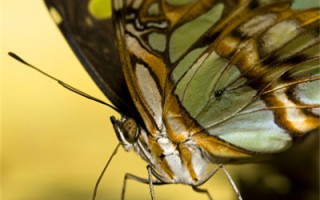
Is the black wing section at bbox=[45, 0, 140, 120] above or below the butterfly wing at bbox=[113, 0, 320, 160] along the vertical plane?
above

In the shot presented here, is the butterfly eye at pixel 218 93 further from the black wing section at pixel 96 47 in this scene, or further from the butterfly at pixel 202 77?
the black wing section at pixel 96 47

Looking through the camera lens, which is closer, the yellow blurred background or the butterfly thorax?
the butterfly thorax

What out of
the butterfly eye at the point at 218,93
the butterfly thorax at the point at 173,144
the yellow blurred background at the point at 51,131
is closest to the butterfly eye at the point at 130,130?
the butterfly thorax at the point at 173,144

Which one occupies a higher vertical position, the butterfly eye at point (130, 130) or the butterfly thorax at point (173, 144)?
the butterfly eye at point (130, 130)

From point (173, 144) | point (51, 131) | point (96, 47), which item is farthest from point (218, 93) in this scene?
point (51, 131)

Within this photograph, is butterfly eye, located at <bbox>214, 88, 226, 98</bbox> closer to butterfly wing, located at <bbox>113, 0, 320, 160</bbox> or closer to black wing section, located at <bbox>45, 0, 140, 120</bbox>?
butterfly wing, located at <bbox>113, 0, 320, 160</bbox>

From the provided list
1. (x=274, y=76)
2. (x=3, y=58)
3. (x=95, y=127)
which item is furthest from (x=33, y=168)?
(x=274, y=76)

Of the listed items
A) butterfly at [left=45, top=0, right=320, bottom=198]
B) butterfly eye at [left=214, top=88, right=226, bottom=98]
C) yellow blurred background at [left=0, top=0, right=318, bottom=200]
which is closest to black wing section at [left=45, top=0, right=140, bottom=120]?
butterfly at [left=45, top=0, right=320, bottom=198]
